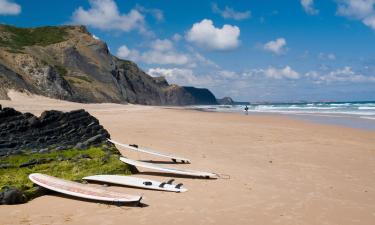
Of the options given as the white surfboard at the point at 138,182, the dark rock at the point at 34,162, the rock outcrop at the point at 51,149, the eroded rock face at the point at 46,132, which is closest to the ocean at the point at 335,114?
the eroded rock face at the point at 46,132

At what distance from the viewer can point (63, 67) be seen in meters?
84.9

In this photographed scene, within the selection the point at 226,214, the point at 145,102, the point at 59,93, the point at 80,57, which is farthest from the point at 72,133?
the point at 145,102

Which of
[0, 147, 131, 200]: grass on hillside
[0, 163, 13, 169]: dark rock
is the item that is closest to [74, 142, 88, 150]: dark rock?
[0, 147, 131, 200]: grass on hillside

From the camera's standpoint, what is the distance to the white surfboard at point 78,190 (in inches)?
354

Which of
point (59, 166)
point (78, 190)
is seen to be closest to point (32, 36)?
point (59, 166)

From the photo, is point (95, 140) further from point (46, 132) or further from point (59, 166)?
point (59, 166)

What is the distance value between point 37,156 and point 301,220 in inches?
287

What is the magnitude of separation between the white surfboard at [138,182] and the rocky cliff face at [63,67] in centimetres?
4335

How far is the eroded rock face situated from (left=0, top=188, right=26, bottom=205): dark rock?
8.50ft

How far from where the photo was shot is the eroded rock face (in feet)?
39.4

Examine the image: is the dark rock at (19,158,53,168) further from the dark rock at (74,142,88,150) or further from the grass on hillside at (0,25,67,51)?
the grass on hillside at (0,25,67,51)

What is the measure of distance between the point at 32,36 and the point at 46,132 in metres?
95.4

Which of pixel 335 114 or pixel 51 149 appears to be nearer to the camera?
pixel 51 149

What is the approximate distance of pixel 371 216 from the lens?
8.84 meters
